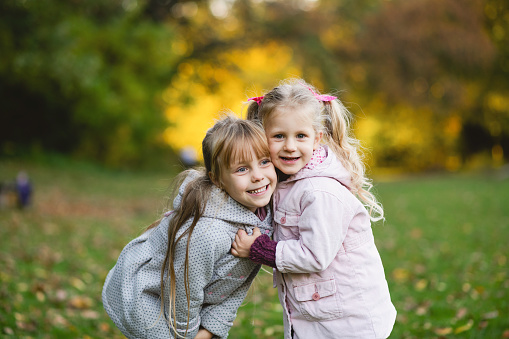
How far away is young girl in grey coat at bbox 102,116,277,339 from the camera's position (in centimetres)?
230

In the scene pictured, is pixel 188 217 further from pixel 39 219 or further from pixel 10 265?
pixel 39 219

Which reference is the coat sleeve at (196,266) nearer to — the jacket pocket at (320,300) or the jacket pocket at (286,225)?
the jacket pocket at (286,225)

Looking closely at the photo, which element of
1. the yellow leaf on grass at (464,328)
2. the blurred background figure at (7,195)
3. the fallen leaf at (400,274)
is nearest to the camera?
the yellow leaf on grass at (464,328)

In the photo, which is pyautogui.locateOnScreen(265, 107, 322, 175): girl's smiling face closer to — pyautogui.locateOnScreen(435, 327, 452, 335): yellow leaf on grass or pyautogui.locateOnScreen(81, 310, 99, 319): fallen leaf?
pyautogui.locateOnScreen(435, 327, 452, 335): yellow leaf on grass

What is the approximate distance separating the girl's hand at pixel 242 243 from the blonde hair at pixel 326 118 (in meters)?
0.54

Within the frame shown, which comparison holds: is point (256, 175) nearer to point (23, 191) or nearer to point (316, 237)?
point (316, 237)

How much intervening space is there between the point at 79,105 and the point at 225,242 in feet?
44.6

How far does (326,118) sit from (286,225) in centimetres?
62

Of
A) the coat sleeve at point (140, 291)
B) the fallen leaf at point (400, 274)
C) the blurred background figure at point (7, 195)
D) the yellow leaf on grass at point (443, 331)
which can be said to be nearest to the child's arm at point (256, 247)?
the coat sleeve at point (140, 291)

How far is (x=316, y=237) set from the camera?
2.19 metres

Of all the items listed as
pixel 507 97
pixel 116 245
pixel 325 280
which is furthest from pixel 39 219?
pixel 507 97

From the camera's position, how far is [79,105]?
1472 cm

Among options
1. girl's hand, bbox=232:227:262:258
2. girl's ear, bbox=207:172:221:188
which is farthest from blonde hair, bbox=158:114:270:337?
girl's hand, bbox=232:227:262:258

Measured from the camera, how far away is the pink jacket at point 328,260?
7.29 ft
